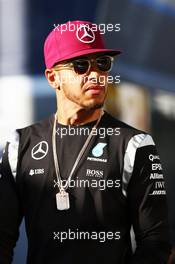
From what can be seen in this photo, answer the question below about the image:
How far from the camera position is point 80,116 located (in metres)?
2.19

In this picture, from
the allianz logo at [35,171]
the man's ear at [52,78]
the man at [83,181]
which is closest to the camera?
the man at [83,181]

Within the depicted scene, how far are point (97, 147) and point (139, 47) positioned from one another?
631 millimetres

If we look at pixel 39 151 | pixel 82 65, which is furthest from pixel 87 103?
pixel 39 151

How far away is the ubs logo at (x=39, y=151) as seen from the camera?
2.13m

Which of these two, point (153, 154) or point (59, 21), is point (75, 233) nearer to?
point (153, 154)

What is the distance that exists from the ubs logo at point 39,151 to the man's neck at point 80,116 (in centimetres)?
13

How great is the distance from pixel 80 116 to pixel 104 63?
Result: 0.23 metres

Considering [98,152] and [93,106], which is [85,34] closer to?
[93,106]

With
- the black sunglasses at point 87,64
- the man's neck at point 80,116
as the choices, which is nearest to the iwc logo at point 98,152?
the man's neck at point 80,116

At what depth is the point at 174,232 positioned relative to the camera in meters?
2.56

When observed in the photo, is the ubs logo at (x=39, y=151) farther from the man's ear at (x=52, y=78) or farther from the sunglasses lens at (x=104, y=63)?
the sunglasses lens at (x=104, y=63)

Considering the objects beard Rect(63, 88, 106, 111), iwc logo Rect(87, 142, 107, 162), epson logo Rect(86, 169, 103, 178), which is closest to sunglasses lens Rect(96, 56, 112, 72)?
beard Rect(63, 88, 106, 111)

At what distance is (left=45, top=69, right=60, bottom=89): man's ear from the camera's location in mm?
2252

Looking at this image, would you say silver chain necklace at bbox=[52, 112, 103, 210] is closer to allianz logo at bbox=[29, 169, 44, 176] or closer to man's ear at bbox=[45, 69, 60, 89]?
allianz logo at bbox=[29, 169, 44, 176]
